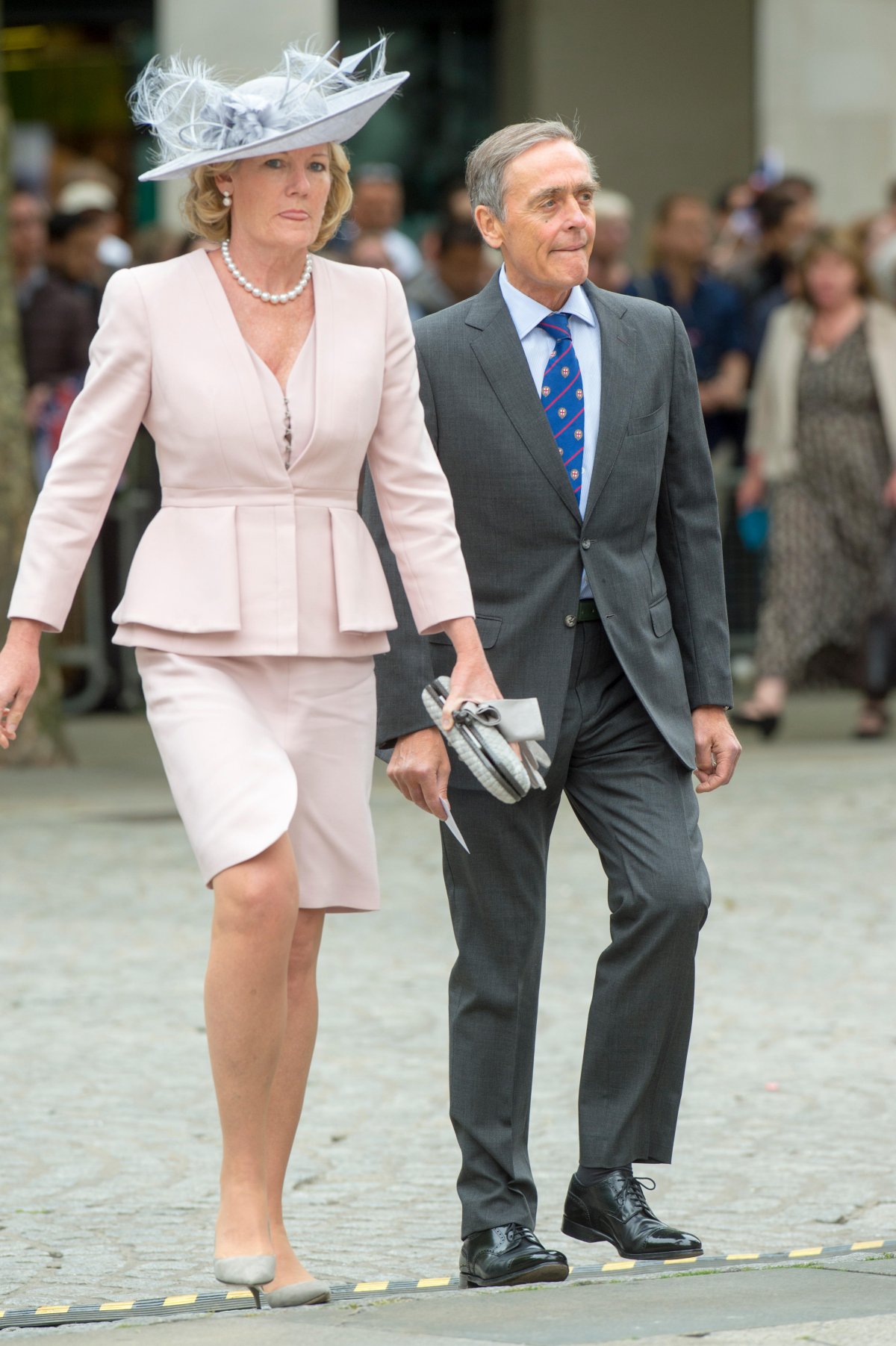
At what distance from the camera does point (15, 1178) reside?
17.8 feet

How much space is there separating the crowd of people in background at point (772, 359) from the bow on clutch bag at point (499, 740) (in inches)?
272

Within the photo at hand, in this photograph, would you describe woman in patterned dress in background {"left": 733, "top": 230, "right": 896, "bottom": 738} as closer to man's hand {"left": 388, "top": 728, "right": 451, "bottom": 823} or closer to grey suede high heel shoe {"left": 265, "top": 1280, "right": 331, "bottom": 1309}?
man's hand {"left": 388, "top": 728, "right": 451, "bottom": 823}

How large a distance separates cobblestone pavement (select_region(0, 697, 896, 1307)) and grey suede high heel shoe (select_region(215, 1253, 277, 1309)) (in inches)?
24.1

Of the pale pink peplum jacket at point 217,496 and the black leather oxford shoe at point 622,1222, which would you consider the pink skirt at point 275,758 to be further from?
the black leather oxford shoe at point 622,1222

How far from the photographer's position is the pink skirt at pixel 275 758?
409 cm

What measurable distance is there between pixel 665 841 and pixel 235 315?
121 centimetres

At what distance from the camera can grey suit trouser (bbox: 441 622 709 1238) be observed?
4.54 meters

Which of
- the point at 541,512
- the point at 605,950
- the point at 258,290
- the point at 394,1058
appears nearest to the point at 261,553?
the point at 258,290

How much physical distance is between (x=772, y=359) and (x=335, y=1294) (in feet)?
27.4

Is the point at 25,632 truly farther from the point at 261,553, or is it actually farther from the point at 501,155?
the point at 501,155

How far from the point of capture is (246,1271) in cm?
404

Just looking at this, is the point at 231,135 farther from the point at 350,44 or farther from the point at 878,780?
the point at 350,44

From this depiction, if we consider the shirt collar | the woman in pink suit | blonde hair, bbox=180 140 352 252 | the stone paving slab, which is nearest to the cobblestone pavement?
the woman in pink suit

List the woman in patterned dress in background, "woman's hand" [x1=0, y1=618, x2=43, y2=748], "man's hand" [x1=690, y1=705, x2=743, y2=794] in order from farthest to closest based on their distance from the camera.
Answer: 1. the woman in patterned dress in background
2. "man's hand" [x1=690, y1=705, x2=743, y2=794]
3. "woman's hand" [x1=0, y1=618, x2=43, y2=748]
